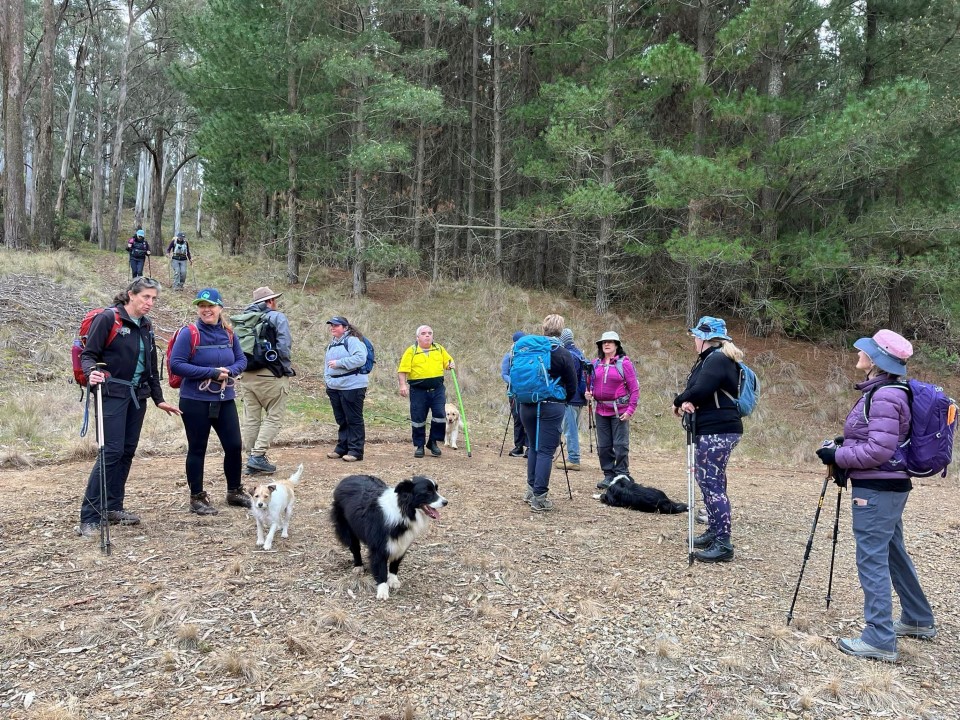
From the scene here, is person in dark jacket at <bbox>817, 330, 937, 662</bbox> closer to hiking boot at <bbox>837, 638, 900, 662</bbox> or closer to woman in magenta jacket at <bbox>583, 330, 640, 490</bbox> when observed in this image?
hiking boot at <bbox>837, 638, 900, 662</bbox>

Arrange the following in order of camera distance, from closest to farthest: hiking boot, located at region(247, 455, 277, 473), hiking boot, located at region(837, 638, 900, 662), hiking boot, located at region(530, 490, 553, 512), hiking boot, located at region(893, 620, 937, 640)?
hiking boot, located at region(837, 638, 900, 662) < hiking boot, located at region(893, 620, 937, 640) < hiking boot, located at region(530, 490, 553, 512) < hiking boot, located at region(247, 455, 277, 473)

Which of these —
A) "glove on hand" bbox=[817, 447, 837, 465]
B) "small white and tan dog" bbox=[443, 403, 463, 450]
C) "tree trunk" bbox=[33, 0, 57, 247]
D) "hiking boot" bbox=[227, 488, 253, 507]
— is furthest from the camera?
"tree trunk" bbox=[33, 0, 57, 247]

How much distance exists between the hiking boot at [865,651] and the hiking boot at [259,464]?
5.74 metres

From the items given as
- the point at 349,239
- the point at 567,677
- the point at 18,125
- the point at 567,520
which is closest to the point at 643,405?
the point at 567,520

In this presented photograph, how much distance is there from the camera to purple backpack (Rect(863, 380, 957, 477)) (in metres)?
3.57

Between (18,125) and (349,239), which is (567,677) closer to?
(349,239)

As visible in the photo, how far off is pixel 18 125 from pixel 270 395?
18.2 m

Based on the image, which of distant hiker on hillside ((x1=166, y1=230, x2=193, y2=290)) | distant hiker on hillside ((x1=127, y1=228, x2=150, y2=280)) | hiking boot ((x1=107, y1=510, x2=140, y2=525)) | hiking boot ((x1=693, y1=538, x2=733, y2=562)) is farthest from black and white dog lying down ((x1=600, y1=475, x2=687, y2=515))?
distant hiker on hillside ((x1=127, y1=228, x2=150, y2=280))

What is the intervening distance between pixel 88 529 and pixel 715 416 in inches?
198

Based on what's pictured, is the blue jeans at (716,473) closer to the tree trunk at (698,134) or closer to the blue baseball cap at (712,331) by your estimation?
the blue baseball cap at (712,331)

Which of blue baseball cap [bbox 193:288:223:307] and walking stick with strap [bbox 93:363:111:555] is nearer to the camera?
walking stick with strap [bbox 93:363:111:555]

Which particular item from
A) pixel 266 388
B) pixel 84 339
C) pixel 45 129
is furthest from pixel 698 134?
pixel 45 129

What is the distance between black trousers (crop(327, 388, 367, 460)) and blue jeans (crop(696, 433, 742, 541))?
14.1 ft

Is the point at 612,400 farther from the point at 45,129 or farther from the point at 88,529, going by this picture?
the point at 45,129
